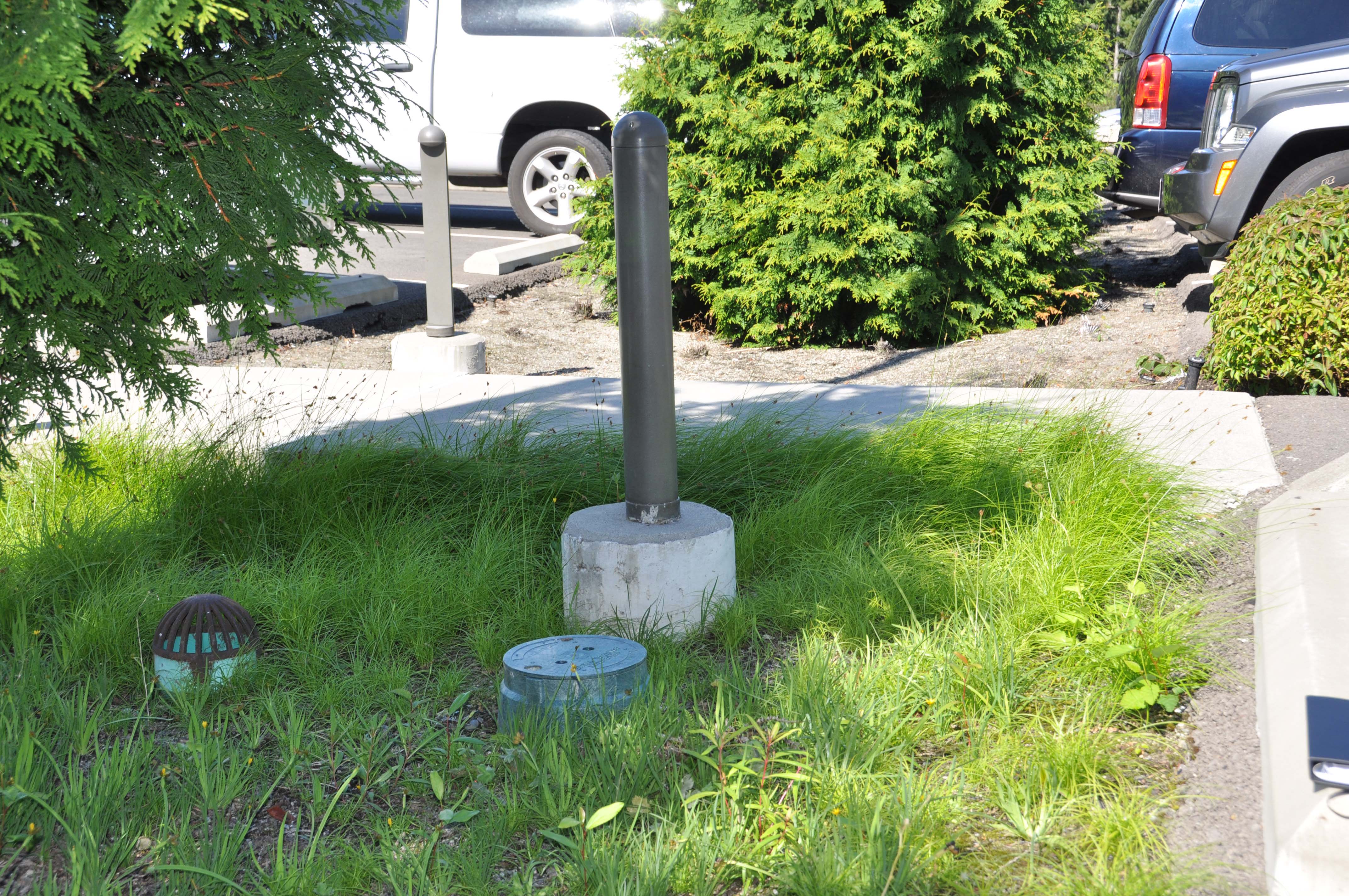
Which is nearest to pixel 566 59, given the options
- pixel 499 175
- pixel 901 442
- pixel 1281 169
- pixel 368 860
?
pixel 499 175

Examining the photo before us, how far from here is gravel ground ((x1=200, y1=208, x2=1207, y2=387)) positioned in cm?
616

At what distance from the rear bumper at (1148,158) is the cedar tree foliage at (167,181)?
22.9ft

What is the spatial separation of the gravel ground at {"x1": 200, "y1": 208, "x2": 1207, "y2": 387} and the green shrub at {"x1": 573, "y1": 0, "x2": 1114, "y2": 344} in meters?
0.31

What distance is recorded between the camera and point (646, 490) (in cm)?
297

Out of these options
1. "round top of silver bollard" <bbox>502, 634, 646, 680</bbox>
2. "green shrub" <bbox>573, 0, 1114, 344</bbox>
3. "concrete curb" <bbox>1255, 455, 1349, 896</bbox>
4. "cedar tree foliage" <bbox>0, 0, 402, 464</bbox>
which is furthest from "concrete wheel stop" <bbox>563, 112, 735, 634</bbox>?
"green shrub" <bbox>573, 0, 1114, 344</bbox>

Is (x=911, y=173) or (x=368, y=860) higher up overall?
(x=911, y=173)

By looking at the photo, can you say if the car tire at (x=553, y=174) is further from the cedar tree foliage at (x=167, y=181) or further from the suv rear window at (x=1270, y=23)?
the cedar tree foliage at (x=167, y=181)

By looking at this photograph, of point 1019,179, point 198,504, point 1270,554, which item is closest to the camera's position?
point 1270,554

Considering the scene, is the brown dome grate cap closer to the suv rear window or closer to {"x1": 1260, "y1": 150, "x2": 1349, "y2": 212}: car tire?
{"x1": 1260, "y1": 150, "x2": 1349, "y2": 212}: car tire

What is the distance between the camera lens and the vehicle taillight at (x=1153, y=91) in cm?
→ 835

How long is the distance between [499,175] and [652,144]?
29.1ft

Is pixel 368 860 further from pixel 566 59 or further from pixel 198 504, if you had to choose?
pixel 566 59

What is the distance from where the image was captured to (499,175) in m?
11.2

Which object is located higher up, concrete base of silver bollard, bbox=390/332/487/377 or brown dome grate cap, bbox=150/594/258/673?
concrete base of silver bollard, bbox=390/332/487/377
